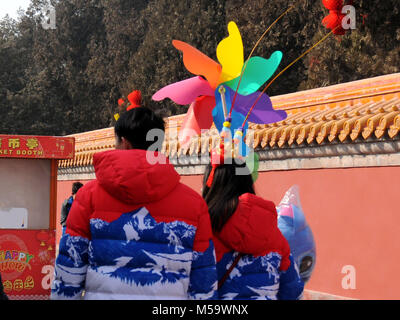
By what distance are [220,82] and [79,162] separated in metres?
13.3

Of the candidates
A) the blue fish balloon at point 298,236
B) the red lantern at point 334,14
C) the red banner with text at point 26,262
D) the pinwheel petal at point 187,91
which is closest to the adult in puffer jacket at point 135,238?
the pinwheel petal at point 187,91

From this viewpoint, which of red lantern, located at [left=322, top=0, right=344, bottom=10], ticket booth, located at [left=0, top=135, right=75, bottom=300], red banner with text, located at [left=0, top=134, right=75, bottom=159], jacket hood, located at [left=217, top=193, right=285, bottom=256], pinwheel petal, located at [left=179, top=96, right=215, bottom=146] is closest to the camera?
jacket hood, located at [left=217, top=193, right=285, bottom=256]

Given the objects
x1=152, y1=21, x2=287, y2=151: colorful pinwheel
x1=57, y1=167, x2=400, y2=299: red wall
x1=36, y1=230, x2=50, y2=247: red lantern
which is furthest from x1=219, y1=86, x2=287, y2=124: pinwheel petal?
x1=36, y1=230, x2=50, y2=247: red lantern

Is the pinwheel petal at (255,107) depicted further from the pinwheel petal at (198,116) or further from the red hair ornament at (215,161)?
the red hair ornament at (215,161)

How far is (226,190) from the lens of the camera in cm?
301

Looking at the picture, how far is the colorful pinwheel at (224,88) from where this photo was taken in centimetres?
394

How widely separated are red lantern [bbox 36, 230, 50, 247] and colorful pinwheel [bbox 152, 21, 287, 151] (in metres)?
4.70

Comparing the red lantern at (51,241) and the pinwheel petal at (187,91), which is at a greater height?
the pinwheel petal at (187,91)

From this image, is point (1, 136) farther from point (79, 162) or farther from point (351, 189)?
point (79, 162)

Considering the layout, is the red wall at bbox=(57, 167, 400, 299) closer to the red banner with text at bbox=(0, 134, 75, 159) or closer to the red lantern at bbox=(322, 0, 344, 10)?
the red lantern at bbox=(322, 0, 344, 10)

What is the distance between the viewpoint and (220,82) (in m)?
3.99

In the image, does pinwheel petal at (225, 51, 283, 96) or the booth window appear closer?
pinwheel petal at (225, 51, 283, 96)

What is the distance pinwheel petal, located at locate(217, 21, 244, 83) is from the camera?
3.95m

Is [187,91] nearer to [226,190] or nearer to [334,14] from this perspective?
[226,190]
